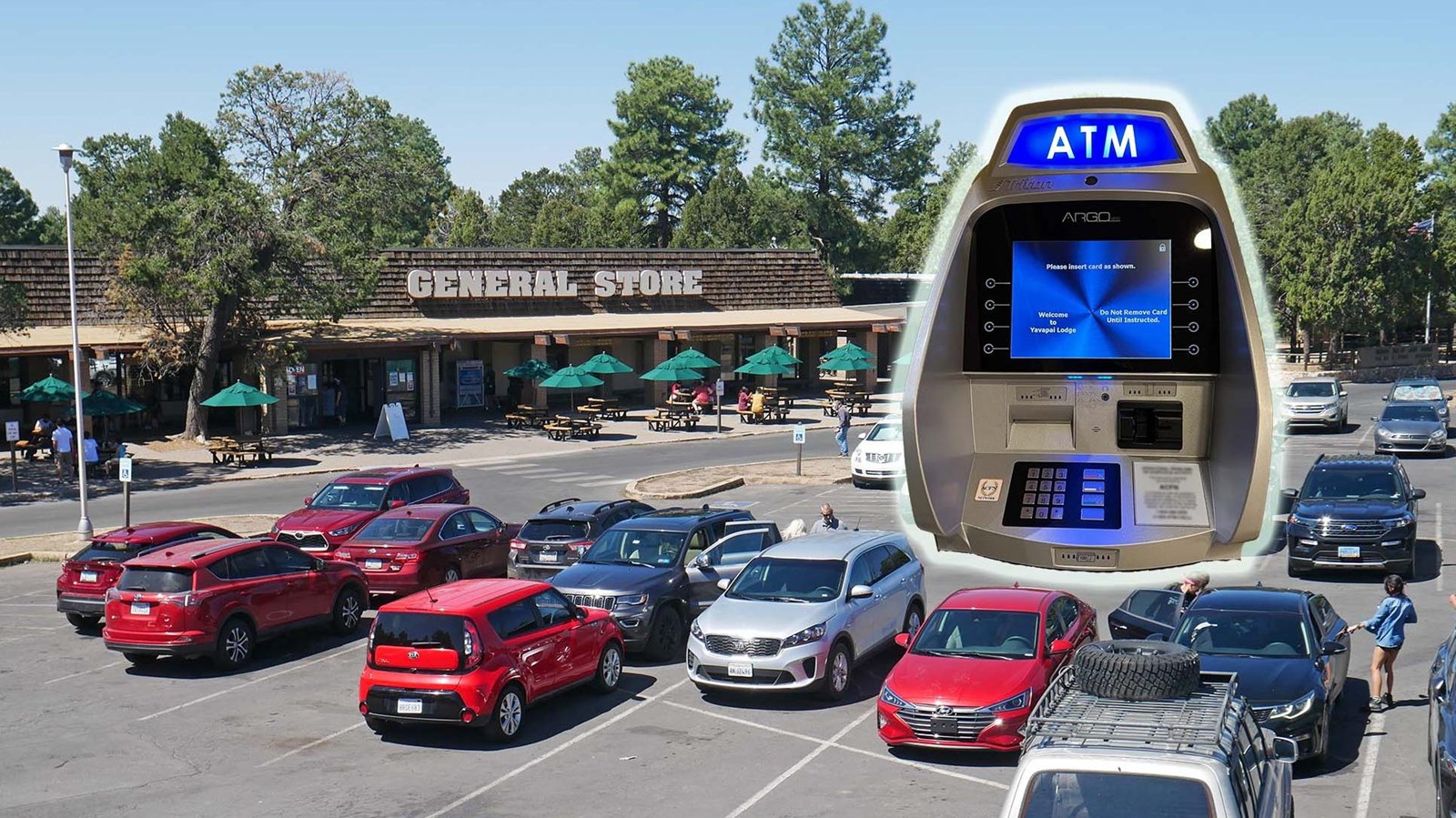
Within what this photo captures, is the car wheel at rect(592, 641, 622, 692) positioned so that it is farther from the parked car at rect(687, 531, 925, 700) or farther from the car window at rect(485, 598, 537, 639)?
the car window at rect(485, 598, 537, 639)

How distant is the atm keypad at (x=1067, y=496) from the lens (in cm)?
298

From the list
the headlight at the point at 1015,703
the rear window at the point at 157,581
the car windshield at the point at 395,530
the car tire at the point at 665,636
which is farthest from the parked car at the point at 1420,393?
the rear window at the point at 157,581

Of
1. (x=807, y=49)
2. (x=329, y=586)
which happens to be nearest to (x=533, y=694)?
(x=329, y=586)

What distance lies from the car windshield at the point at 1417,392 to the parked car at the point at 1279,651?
2909cm

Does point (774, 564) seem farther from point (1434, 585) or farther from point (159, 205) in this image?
point (159, 205)

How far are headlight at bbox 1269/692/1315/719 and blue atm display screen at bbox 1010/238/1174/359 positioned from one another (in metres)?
10.9

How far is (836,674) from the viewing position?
51.9ft

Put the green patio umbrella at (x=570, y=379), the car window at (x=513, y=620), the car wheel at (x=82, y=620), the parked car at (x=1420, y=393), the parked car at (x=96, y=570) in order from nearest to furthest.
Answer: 1. the car window at (x=513, y=620)
2. the parked car at (x=96, y=570)
3. the car wheel at (x=82, y=620)
4. the parked car at (x=1420, y=393)
5. the green patio umbrella at (x=570, y=379)

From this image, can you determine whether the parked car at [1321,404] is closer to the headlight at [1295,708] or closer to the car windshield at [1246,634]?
the car windshield at [1246,634]

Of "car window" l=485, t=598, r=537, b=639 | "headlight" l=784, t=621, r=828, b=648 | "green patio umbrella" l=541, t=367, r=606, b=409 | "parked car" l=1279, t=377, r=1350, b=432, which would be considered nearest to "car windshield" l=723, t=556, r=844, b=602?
"headlight" l=784, t=621, r=828, b=648

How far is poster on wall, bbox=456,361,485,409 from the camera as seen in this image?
5112 centimetres

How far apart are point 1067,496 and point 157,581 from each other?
55.1 ft

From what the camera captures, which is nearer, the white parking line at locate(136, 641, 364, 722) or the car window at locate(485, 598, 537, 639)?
the car window at locate(485, 598, 537, 639)

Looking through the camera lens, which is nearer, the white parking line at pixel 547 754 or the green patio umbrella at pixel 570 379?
the white parking line at pixel 547 754
